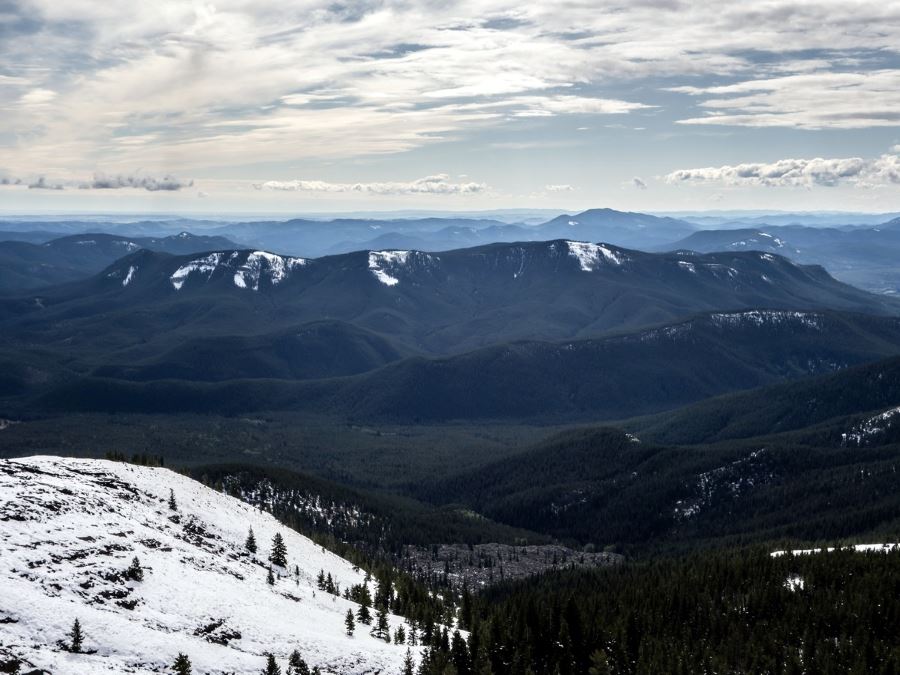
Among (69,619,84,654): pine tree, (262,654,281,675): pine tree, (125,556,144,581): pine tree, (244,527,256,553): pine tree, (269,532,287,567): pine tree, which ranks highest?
(69,619,84,654): pine tree

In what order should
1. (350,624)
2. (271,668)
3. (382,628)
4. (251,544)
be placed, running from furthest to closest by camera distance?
(251,544) < (382,628) < (350,624) < (271,668)

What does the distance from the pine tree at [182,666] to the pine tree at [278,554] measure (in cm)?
4957

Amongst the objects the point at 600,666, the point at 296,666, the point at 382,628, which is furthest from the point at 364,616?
the point at 600,666

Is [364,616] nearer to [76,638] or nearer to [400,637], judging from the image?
[400,637]

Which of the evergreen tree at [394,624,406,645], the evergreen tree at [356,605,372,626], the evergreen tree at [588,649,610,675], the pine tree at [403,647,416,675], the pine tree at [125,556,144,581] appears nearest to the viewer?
the pine tree at [125,556,144,581]

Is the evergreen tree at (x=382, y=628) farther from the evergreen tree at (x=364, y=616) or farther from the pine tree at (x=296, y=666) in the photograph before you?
the pine tree at (x=296, y=666)

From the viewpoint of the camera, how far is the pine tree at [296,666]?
80900mm

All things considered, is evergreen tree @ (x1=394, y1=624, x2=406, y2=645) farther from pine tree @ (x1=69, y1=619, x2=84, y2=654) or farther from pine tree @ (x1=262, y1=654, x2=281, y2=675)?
pine tree @ (x1=69, y1=619, x2=84, y2=654)

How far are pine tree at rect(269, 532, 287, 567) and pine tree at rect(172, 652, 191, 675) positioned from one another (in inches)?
1952

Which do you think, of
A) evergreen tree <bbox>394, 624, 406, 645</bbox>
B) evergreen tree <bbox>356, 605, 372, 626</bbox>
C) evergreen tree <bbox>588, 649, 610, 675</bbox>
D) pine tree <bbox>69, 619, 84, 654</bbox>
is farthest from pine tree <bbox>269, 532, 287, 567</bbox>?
evergreen tree <bbox>588, 649, 610, 675</bbox>

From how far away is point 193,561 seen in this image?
10162 cm

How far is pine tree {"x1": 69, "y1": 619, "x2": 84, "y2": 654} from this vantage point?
6925cm

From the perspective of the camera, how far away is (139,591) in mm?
85562

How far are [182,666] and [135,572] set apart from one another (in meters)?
20.5
